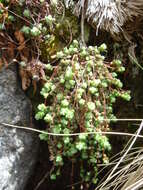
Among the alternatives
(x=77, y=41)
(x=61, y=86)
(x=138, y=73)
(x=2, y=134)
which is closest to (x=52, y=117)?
(x=61, y=86)

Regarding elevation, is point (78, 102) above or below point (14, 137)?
above

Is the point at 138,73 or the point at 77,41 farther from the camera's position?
the point at 138,73

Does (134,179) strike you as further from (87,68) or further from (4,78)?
(4,78)

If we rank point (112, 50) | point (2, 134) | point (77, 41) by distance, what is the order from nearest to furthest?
point (2, 134) < point (77, 41) < point (112, 50)
